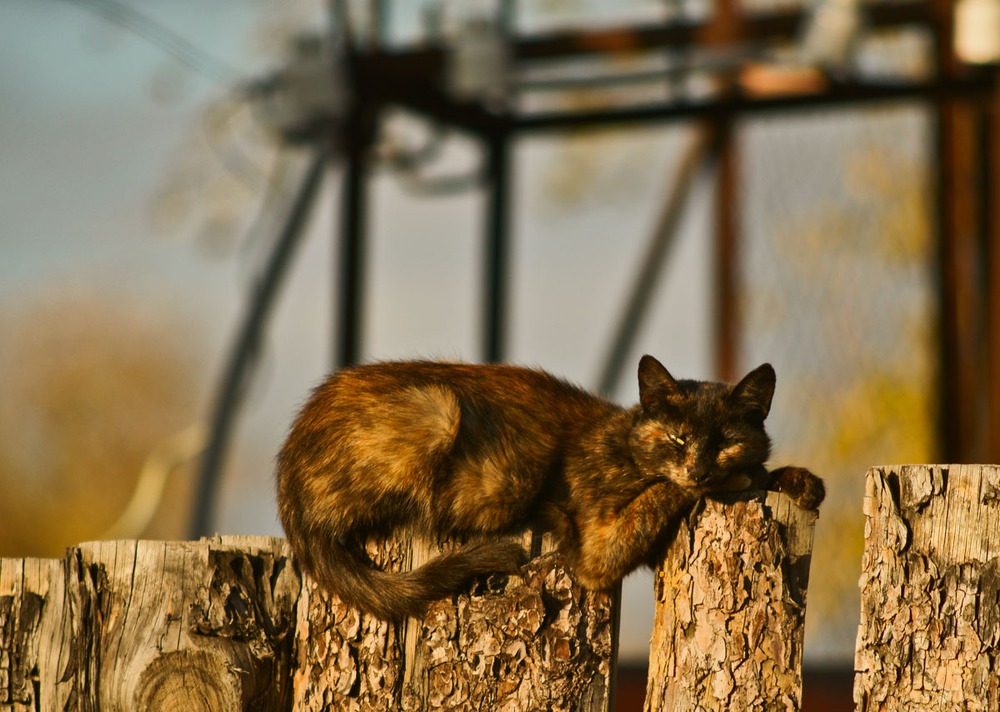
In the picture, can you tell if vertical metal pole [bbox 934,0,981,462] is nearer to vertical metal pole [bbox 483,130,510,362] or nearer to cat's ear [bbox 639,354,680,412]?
vertical metal pole [bbox 483,130,510,362]

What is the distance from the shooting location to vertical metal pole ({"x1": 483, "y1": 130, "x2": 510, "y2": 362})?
5910mm

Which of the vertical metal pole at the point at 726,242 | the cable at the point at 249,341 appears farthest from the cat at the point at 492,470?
the cable at the point at 249,341

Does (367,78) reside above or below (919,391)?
above

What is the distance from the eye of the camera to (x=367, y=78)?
5445 mm

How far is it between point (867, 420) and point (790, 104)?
61.0 inches

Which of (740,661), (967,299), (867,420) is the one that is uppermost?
(967,299)

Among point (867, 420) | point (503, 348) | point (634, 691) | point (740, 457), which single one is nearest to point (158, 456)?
point (503, 348)

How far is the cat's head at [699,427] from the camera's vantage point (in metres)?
2.70

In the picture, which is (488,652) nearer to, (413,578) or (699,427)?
(413,578)

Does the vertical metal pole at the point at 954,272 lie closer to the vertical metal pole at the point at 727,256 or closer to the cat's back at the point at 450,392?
the vertical metal pole at the point at 727,256

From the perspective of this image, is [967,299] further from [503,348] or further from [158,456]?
[158,456]

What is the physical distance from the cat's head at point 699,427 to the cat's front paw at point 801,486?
0.08m

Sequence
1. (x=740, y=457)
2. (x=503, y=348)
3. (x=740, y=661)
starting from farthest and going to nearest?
(x=503, y=348) < (x=740, y=457) < (x=740, y=661)

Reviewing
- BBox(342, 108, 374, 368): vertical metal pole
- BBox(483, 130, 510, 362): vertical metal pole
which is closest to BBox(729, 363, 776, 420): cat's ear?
BBox(342, 108, 374, 368): vertical metal pole
